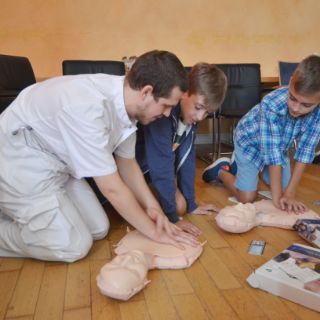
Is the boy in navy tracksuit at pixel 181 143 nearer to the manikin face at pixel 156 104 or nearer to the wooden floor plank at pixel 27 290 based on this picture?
the manikin face at pixel 156 104

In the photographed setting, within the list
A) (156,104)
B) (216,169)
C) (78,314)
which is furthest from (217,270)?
(216,169)

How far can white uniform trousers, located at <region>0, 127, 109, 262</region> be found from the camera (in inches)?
45.6

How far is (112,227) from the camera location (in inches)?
59.2

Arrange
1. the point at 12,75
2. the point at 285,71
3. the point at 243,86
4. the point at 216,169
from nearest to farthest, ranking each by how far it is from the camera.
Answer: the point at 216,169, the point at 12,75, the point at 243,86, the point at 285,71

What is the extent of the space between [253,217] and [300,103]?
0.49 meters

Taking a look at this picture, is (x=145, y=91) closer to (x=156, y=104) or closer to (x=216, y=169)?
(x=156, y=104)

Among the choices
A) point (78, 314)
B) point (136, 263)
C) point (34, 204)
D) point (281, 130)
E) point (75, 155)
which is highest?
point (281, 130)

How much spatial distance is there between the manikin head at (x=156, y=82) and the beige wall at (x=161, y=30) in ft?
7.31

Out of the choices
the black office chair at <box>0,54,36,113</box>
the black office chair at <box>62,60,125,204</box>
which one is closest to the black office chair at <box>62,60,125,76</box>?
the black office chair at <box>62,60,125,204</box>

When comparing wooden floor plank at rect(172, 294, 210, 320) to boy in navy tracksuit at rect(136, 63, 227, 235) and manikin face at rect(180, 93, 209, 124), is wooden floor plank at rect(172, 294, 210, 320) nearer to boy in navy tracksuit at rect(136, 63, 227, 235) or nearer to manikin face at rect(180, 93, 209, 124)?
boy in navy tracksuit at rect(136, 63, 227, 235)

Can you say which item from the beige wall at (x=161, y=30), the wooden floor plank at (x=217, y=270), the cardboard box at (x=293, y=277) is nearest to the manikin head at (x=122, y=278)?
the wooden floor plank at (x=217, y=270)

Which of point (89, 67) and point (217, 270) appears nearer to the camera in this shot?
point (217, 270)

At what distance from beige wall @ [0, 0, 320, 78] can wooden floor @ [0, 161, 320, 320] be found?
226cm

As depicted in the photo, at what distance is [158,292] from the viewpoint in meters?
1.02
